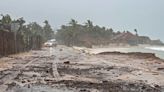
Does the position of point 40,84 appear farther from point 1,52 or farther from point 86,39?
point 86,39

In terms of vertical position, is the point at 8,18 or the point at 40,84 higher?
the point at 8,18

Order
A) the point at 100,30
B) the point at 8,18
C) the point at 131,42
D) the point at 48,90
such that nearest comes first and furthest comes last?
the point at 48,90 < the point at 8,18 < the point at 100,30 < the point at 131,42

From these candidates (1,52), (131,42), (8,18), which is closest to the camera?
(1,52)

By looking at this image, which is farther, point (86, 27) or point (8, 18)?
point (86, 27)

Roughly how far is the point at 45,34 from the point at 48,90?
145974mm

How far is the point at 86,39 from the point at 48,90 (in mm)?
145151

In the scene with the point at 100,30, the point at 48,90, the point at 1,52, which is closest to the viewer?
the point at 48,90

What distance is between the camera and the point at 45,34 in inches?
6225

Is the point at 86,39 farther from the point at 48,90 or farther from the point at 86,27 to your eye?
the point at 48,90

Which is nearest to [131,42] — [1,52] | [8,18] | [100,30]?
[100,30]

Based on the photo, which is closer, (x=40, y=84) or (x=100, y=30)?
(x=40, y=84)

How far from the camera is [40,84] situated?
47.5ft

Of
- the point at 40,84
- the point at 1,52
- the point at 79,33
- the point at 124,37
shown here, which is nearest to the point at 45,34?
the point at 79,33

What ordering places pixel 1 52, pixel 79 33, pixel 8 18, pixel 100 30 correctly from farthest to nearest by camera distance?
1. pixel 100 30
2. pixel 79 33
3. pixel 8 18
4. pixel 1 52
